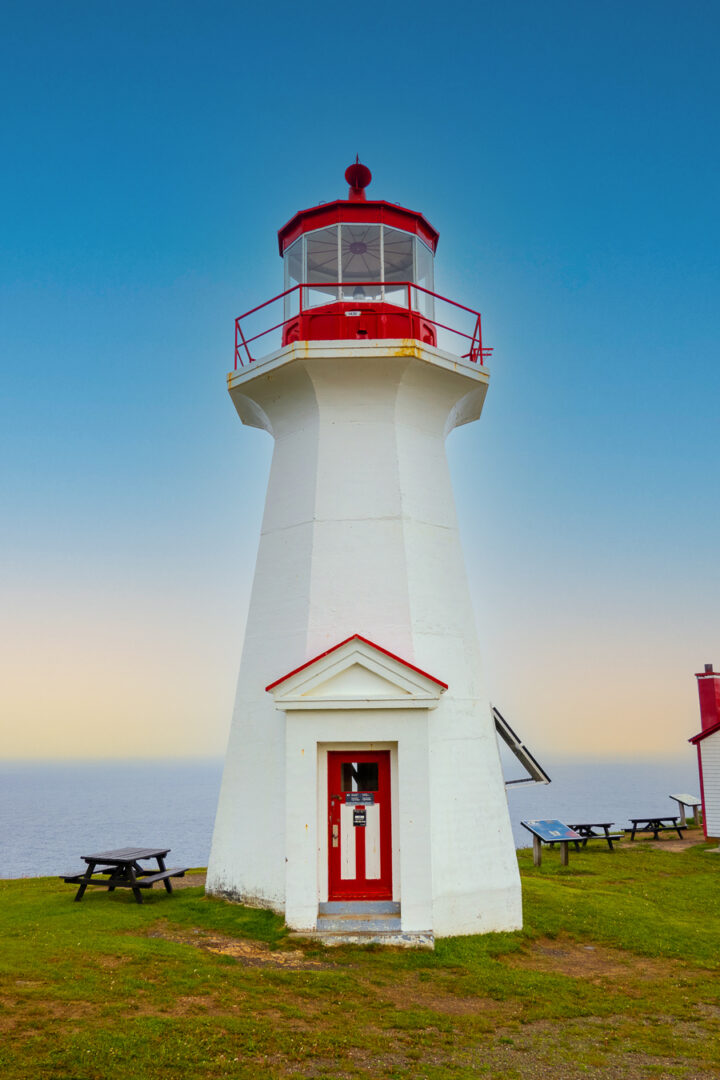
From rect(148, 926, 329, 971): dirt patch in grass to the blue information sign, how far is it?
31.4 feet

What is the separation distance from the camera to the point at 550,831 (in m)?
19.1

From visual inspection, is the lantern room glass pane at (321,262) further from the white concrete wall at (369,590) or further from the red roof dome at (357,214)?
the white concrete wall at (369,590)

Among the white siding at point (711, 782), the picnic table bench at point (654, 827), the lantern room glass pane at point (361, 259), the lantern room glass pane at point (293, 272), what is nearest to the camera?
the lantern room glass pane at point (361, 259)

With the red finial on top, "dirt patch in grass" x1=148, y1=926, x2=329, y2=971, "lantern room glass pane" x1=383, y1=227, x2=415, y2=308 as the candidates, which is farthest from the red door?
the red finial on top

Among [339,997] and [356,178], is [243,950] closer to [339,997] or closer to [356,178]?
[339,997]

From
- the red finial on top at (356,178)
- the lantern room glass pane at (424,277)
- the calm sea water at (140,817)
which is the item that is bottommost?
the calm sea water at (140,817)

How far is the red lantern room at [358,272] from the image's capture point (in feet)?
44.9

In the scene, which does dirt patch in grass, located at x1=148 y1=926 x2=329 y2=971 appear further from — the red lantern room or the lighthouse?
the red lantern room

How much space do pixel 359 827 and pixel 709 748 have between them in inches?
671

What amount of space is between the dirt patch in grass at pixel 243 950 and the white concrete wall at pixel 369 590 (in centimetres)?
122

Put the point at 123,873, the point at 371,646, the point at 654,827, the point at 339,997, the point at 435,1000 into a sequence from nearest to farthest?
the point at 339,997 → the point at 435,1000 → the point at 371,646 → the point at 123,873 → the point at 654,827

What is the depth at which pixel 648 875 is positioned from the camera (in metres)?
18.0

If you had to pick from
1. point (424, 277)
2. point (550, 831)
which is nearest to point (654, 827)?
point (550, 831)

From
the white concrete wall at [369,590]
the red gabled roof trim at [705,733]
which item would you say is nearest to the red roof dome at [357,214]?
the white concrete wall at [369,590]
